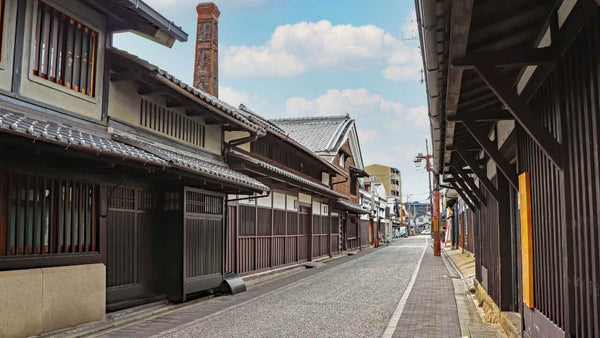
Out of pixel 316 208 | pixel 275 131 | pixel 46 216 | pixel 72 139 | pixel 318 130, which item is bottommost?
pixel 46 216

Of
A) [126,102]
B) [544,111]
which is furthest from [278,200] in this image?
[544,111]

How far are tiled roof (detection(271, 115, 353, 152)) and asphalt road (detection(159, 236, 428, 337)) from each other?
18.7 metres

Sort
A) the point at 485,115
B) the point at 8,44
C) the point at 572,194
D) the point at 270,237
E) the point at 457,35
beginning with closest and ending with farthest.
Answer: the point at 457,35
the point at 572,194
the point at 485,115
the point at 8,44
the point at 270,237

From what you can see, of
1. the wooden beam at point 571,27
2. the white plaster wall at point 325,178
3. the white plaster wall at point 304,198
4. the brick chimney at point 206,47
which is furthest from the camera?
the white plaster wall at point 325,178

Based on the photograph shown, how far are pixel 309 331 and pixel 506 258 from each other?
394cm

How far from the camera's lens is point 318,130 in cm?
3969

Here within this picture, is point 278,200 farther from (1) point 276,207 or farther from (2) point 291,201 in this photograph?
(2) point 291,201

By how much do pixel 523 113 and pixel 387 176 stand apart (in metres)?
117

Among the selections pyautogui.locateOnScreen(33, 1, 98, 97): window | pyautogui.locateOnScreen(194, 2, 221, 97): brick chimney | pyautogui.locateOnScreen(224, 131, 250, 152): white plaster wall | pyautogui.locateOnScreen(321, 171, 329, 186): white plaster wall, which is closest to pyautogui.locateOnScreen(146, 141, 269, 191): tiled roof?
pyautogui.locateOnScreen(33, 1, 98, 97): window

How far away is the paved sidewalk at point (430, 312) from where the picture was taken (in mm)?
9820

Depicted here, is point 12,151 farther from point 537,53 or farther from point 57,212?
point 537,53

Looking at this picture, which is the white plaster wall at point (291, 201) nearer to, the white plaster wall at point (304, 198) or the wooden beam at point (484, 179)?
the white plaster wall at point (304, 198)

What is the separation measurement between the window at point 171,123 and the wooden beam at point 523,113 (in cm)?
848

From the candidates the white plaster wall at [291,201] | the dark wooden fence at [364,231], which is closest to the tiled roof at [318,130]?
the dark wooden fence at [364,231]
